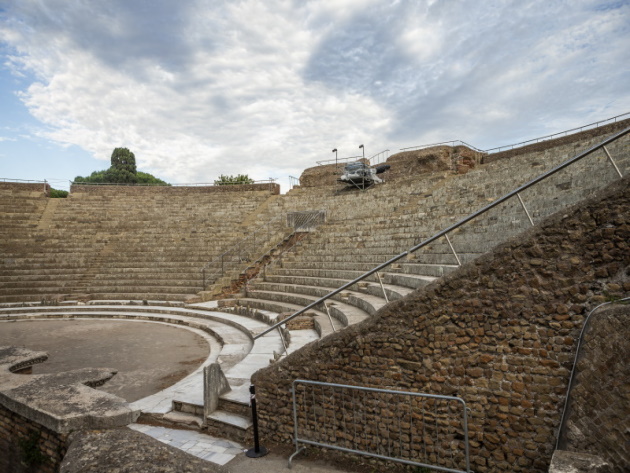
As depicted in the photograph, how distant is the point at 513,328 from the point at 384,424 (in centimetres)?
186

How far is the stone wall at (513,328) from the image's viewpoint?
3590 millimetres

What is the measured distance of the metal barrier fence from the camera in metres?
4.03

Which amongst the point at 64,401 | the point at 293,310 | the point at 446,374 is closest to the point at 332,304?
the point at 293,310

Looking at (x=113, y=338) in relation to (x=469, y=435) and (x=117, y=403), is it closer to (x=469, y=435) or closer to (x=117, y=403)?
(x=117, y=403)

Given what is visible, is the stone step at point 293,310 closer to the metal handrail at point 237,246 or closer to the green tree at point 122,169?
the metal handrail at point 237,246

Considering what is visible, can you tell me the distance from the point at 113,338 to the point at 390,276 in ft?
25.5

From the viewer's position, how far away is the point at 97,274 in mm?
17016

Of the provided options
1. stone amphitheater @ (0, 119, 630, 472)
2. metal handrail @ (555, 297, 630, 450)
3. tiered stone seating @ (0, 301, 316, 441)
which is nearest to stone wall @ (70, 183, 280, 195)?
tiered stone seating @ (0, 301, 316, 441)

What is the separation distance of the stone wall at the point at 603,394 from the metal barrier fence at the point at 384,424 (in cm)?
100

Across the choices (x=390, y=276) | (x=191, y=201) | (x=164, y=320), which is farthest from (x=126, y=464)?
(x=191, y=201)

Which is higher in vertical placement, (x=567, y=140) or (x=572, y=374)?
(x=567, y=140)

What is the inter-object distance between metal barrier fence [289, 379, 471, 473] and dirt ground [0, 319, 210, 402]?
3261 millimetres

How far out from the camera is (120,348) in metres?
9.09

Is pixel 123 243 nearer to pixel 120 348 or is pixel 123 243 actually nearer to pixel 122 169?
pixel 120 348
